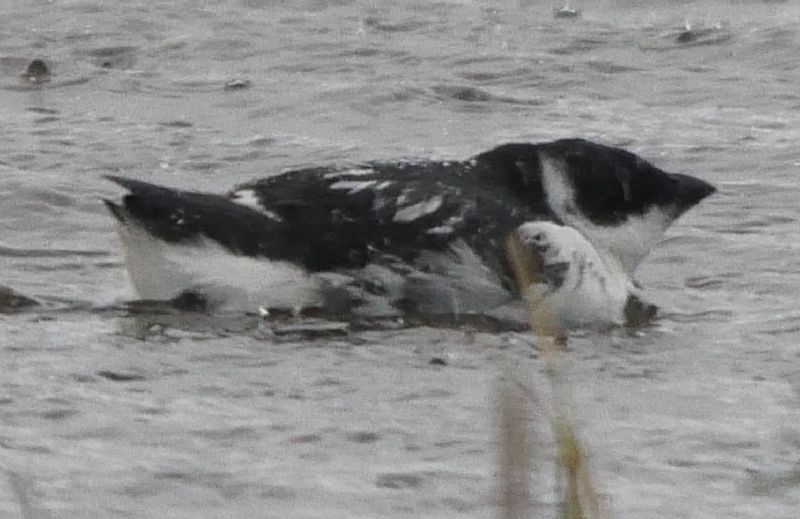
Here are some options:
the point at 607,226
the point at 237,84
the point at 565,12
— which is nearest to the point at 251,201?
the point at 607,226

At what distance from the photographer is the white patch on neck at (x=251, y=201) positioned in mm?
6836

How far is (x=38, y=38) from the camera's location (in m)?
11.2

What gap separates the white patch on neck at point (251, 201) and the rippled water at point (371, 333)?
0.34 m

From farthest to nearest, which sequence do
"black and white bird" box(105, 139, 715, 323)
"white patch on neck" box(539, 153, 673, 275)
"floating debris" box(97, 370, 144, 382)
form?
"white patch on neck" box(539, 153, 673, 275) → "black and white bird" box(105, 139, 715, 323) → "floating debris" box(97, 370, 144, 382)

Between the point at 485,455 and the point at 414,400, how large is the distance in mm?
614

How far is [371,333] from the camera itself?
265 inches

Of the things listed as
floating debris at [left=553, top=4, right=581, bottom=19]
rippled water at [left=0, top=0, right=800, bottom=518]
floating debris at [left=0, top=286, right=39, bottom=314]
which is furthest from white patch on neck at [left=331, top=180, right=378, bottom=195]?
floating debris at [left=553, top=4, right=581, bottom=19]

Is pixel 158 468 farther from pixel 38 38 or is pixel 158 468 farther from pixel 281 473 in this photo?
pixel 38 38

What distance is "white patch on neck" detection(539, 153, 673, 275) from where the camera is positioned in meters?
7.52

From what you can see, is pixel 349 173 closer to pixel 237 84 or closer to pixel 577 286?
pixel 577 286

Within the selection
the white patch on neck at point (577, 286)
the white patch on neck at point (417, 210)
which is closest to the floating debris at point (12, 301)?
the white patch on neck at point (417, 210)

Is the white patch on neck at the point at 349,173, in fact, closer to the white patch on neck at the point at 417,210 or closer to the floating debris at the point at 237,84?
the white patch on neck at the point at 417,210

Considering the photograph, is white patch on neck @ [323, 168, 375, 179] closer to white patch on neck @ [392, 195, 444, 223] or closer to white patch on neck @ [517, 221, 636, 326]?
white patch on neck @ [392, 195, 444, 223]

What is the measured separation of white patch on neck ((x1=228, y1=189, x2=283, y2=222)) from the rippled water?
0.34 meters
